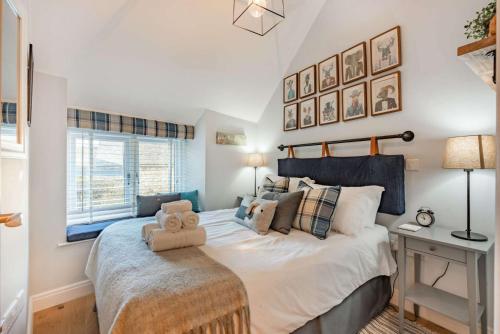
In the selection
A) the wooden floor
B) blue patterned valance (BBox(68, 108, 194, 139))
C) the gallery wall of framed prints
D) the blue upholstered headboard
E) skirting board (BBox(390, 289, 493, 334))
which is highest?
the gallery wall of framed prints

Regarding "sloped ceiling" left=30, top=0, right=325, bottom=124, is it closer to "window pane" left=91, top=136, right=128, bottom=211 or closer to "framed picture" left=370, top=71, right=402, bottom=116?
"window pane" left=91, top=136, right=128, bottom=211

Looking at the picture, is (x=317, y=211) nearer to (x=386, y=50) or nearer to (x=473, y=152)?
(x=473, y=152)

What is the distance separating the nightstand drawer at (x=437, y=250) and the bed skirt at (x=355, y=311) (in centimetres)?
43

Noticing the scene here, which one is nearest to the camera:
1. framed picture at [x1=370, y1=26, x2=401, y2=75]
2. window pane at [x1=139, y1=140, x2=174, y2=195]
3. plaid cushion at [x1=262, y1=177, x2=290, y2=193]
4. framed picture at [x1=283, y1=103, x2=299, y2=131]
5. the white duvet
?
the white duvet

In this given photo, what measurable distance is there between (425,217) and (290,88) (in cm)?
215

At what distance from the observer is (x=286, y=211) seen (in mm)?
1897

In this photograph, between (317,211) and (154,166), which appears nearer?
(317,211)

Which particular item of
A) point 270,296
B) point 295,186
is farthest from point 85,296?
point 295,186

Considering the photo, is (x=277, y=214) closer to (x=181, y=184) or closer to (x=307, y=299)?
(x=307, y=299)

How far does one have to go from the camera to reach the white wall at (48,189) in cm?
201

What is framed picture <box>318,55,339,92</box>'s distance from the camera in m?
2.47

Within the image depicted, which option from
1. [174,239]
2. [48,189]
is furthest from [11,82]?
[48,189]

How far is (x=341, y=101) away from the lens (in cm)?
245

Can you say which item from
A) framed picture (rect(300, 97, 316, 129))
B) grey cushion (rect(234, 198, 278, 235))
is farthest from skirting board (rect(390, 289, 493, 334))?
framed picture (rect(300, 97, 316, 129))
